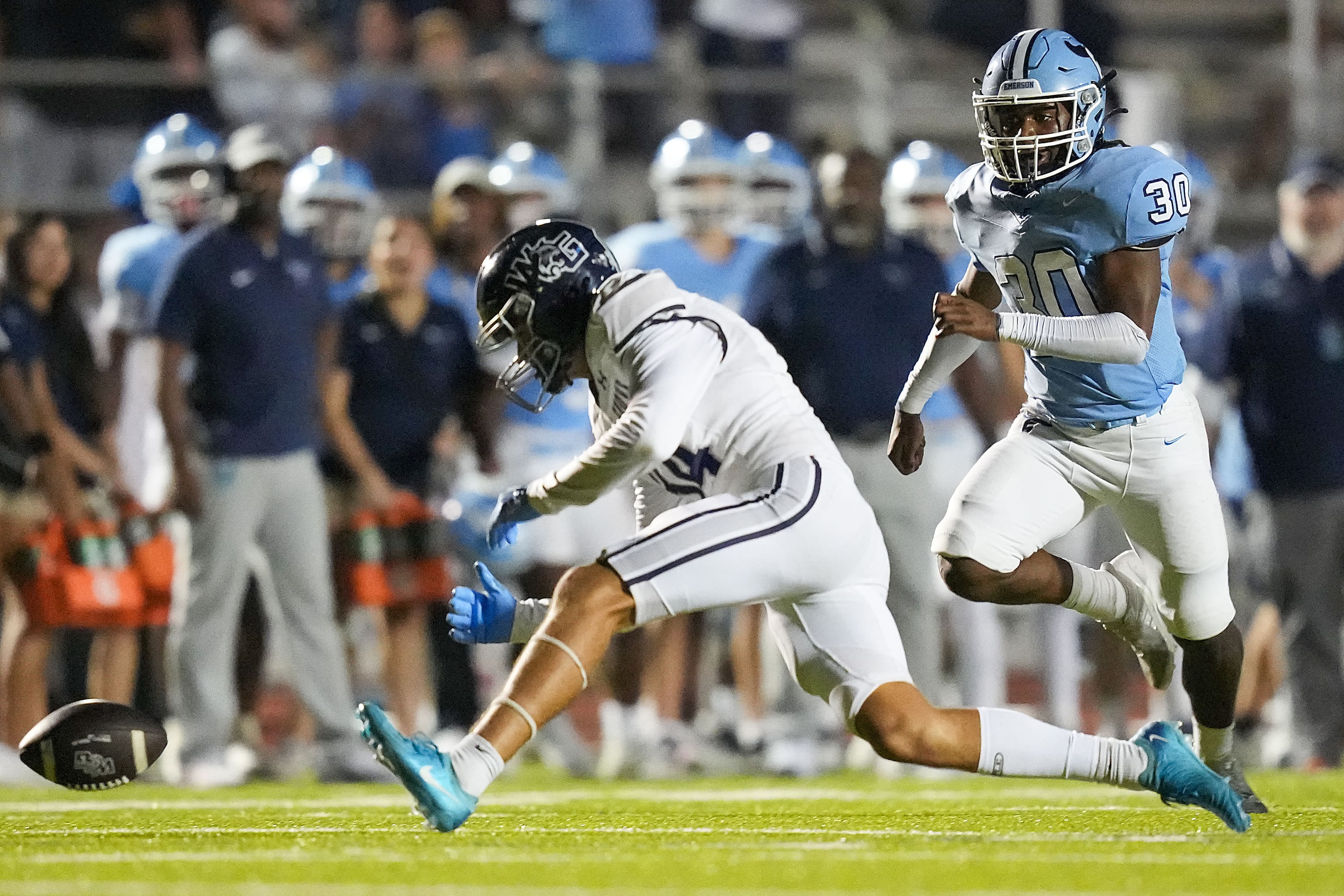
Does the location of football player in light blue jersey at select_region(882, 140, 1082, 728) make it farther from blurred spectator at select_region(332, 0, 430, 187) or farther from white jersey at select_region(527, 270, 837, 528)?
white jersey at select_region(527, 270, 837, 528)

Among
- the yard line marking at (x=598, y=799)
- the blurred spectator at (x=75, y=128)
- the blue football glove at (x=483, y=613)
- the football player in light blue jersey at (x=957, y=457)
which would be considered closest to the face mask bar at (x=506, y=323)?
the blue football glove at (x=483, y=613)

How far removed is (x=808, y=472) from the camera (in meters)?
4.97

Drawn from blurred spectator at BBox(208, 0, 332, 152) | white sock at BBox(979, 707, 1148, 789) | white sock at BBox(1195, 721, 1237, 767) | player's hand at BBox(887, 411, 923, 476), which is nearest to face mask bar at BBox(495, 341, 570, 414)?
player's hand at BBox(887, 411, 923, 476)

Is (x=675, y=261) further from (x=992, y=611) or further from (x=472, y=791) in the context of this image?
(x=472, y=791)

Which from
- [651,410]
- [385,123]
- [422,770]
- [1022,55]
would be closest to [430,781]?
[422,770]

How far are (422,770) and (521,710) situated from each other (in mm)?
253

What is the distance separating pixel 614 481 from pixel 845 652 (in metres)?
0.63

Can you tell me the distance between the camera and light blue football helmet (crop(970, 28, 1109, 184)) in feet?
18.5

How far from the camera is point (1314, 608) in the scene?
823 cm

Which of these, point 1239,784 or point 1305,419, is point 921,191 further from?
point 1239,784

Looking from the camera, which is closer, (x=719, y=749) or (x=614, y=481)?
(x=614, y=481)

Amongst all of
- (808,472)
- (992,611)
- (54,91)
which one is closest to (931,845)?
(808,472)

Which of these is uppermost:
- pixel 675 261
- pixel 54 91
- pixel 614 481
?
pixel 54 91

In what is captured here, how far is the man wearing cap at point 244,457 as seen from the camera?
25.3 feet
